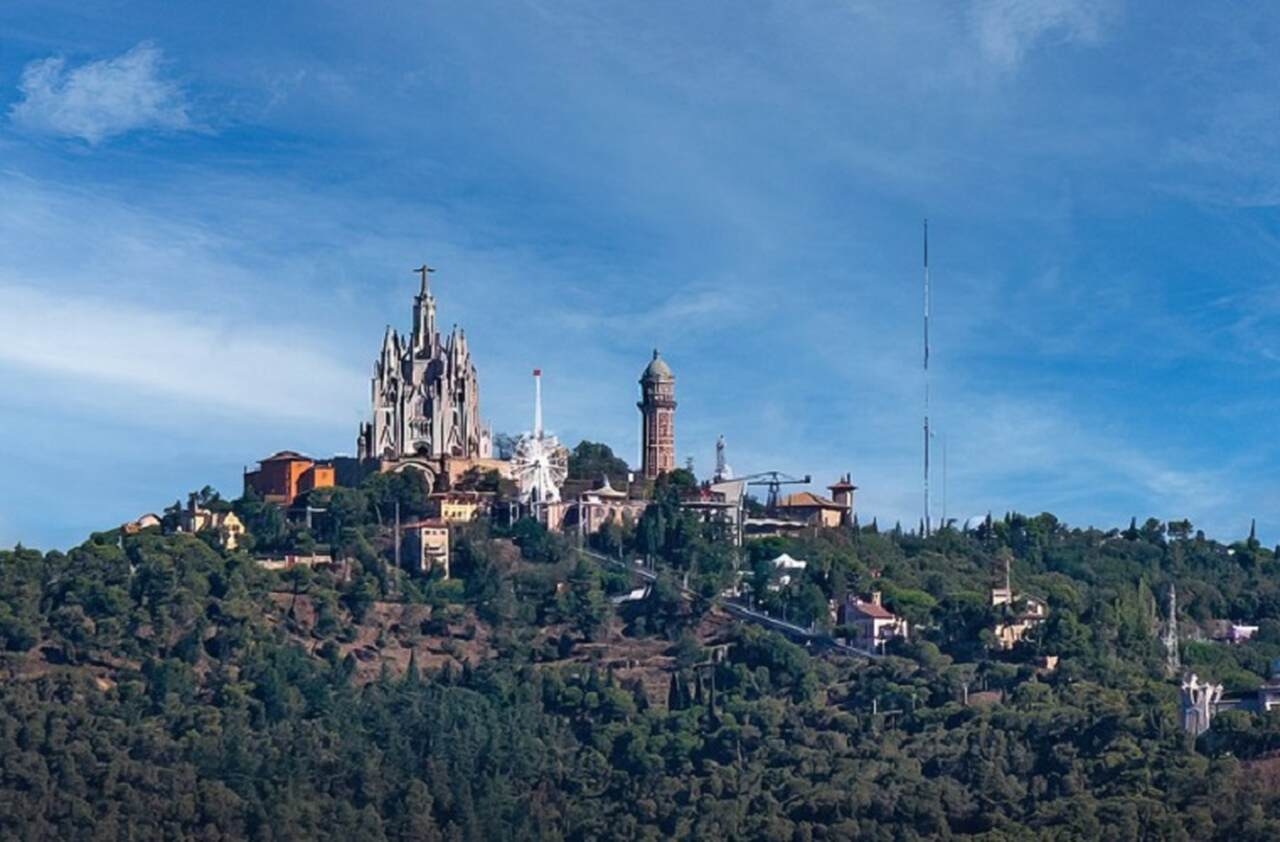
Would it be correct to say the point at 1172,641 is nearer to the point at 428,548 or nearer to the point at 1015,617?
the point at 1015,617

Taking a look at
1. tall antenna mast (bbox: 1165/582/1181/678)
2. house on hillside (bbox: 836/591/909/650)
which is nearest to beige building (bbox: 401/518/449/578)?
house on hillside (bbox: 836/591/909/650)

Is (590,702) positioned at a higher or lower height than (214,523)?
lower

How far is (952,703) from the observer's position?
85062 mm

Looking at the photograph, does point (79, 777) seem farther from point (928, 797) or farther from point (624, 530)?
point (624, 530)

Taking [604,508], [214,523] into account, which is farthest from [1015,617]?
[214,523]

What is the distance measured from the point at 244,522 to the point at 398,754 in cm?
2011

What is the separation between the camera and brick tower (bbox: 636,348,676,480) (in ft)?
343

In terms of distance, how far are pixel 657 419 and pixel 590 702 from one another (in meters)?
20.4

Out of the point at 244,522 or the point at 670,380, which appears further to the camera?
the point at 670,380

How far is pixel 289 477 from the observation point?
333ft

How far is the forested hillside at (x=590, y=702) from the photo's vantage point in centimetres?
7556

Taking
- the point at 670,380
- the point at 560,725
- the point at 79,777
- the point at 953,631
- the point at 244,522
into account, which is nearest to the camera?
the point at 79,777

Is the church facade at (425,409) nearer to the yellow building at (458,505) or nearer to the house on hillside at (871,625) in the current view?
the yellow building at (458,505)

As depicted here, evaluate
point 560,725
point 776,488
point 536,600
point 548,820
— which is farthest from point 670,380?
point 548,820
